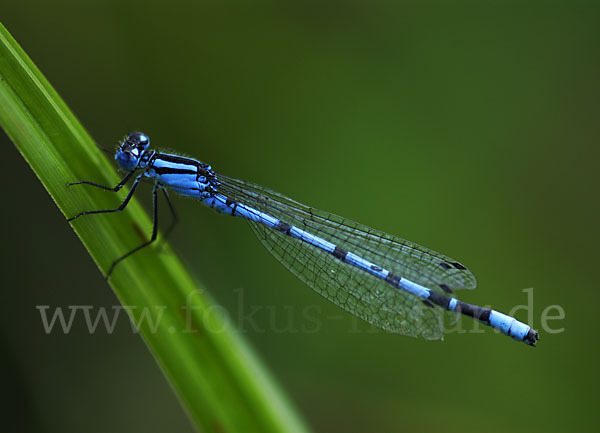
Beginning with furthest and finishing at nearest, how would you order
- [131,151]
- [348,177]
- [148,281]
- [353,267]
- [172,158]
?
1. [348,177]
2. [353,267]
3. [172,158]
4. [131,151]
5. [148,281]

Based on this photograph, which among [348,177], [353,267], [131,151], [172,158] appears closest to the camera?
[131,151]

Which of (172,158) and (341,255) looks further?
(341,255)

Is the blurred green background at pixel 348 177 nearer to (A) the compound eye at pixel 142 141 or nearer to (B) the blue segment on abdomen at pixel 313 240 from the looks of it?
(A) the compound eye at pixel 142 141

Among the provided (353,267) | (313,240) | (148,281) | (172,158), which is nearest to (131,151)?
(172,158)

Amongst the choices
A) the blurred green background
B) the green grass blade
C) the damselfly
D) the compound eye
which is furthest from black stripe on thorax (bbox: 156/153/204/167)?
the green grass blade

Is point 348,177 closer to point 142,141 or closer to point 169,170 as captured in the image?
point 169,170

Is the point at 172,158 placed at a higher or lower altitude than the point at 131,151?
lower

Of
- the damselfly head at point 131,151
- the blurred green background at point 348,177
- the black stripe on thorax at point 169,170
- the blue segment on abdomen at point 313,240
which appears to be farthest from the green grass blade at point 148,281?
the blurred green background at point 348,177
